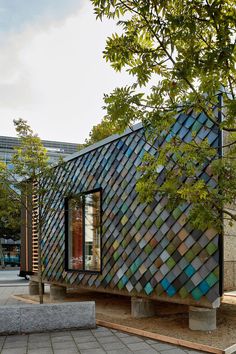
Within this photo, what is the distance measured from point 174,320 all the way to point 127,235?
1.74 meters

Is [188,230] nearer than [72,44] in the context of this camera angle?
No

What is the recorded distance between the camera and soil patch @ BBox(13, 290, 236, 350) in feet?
17.4

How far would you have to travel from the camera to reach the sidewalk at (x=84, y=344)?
5013mm

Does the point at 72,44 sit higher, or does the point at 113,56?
the point at 72,44

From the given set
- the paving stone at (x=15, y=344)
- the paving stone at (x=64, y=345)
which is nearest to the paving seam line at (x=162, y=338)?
the paving stone at (x=64, y=345)

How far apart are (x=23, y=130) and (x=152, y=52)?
5.43 meters

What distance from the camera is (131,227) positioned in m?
7.36

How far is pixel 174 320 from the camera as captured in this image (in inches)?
263

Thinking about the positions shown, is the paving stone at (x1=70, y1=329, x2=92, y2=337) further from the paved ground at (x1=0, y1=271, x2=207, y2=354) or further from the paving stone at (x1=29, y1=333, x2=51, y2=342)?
the paving stone at (x1=29, y1=333, x2=51, y2=342)

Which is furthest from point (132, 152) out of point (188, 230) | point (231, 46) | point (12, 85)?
point (231, 46)

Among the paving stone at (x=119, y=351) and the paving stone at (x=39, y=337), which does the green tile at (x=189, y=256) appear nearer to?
the paving stone at (x=119, y=351)

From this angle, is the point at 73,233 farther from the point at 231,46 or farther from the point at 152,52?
the point at 231,46

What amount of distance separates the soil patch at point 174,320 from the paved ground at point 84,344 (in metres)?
0.39

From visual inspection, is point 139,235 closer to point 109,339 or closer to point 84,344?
point 109,339
